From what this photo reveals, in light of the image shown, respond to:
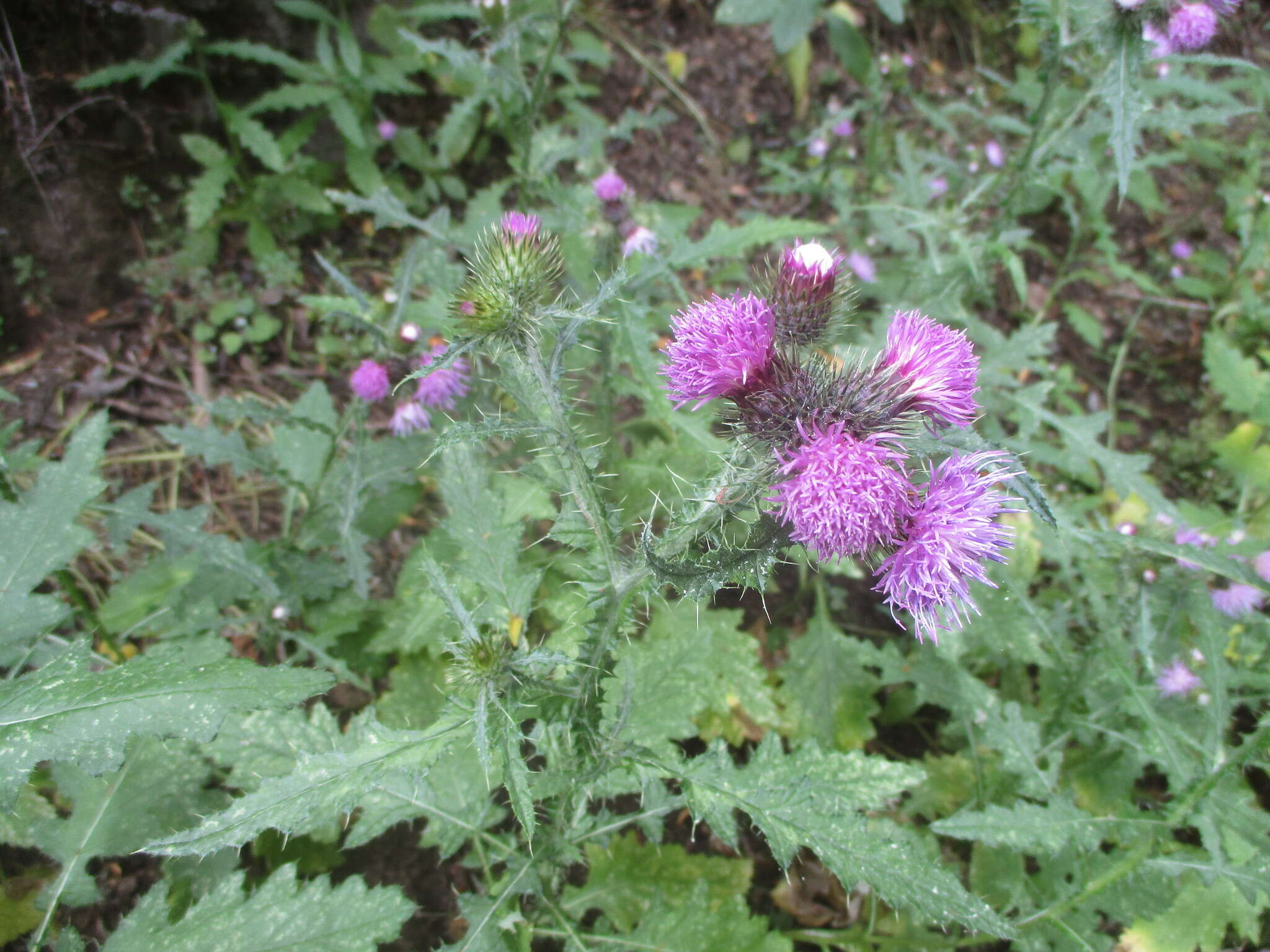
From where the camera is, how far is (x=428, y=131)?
195 inches

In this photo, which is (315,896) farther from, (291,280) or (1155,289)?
(1155,289)

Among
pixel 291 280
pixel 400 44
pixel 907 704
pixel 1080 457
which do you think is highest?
pixel 400 44

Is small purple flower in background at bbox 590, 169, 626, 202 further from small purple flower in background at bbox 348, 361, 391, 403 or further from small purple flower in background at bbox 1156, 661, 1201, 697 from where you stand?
small purple flower in background at bbox 1156, 661, 1201, 697

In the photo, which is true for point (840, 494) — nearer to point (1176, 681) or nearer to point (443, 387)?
point (443, 387)

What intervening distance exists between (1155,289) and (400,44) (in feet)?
17.2

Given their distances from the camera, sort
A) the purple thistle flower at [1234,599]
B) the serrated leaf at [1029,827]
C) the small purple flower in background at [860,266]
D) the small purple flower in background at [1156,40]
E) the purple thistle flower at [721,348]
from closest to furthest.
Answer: the purple thistle flower at [721,348], the serrated leaf at [1029,827], the small purple flower in background at [1156,40], the purple thistle flower at [1234,599], the small purple flower in background at [860,266]

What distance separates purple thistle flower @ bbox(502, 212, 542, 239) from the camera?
1994 mm

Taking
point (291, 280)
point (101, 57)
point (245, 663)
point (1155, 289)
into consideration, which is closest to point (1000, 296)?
point (1155, 289)

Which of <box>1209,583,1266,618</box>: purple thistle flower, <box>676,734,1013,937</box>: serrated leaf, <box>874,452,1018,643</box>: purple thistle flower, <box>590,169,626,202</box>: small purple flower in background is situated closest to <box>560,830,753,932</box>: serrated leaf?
<box>676,734,1013,937</box>: serrated leaf

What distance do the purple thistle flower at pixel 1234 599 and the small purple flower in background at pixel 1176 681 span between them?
0.34m

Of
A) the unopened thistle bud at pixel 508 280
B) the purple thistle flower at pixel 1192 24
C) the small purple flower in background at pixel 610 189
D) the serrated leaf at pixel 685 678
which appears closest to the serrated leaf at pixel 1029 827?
the serrated leaf at pixel 685 678

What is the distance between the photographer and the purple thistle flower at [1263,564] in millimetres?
3406

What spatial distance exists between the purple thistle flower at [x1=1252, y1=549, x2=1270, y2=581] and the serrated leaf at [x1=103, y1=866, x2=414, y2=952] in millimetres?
3774

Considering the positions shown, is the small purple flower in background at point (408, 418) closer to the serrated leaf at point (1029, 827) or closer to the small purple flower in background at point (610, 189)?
the small purple flower in background at point (610, 189)
